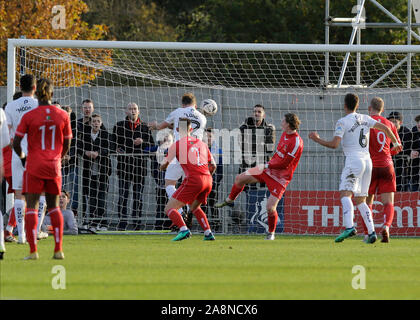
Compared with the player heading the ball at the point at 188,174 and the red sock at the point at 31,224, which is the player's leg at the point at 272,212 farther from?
the red sock at the point at 31,224

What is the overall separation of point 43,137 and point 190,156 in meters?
3.41

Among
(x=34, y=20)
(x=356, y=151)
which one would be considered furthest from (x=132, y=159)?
(x=34, y=20)

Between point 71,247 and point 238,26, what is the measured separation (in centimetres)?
3139

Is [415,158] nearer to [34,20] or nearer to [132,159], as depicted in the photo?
[132,159]

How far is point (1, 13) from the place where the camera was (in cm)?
2886

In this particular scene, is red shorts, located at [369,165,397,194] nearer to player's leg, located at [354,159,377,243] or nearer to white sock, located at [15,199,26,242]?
player's leg, located at [354,159,377,243]

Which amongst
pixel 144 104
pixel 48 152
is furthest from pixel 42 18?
pixel 48 152

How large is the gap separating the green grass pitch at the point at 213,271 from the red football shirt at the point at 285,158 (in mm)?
1144

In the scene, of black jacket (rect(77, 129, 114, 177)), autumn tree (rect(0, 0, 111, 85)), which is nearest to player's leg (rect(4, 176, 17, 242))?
black jacket (rect(77, 129, 114, 177))

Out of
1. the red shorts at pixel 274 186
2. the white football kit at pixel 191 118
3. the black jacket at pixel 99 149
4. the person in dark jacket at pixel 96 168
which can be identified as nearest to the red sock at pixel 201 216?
the red shorts at pixel 274 186

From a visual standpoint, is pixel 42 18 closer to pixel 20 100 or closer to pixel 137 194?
pixel 137 194

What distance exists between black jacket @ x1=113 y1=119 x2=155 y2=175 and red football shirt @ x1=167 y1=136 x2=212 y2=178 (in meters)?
3.33

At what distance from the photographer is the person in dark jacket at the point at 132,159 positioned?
15742 mm

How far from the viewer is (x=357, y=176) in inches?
489
